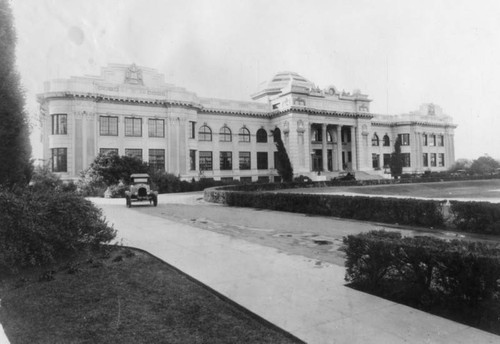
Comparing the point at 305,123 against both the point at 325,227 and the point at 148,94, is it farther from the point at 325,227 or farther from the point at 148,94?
the point at 325,227

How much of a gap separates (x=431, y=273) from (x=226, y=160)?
46.5m

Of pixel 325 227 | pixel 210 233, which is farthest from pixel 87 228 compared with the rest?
pixel 325 227

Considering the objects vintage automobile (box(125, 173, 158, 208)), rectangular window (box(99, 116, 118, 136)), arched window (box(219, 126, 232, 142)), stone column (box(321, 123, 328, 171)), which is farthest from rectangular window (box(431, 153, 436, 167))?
vintage automobile (box(125, 173, 158, 208))

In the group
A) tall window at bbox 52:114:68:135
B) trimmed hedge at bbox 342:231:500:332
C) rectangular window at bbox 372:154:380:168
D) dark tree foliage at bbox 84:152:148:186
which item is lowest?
trimmed hedge at bbox 342:231:500:332

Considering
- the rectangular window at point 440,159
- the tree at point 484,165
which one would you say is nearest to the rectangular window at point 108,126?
the tree at point 484,165

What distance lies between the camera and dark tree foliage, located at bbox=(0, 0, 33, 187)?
30.1 feet

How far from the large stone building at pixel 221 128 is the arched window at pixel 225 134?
5.7 inches

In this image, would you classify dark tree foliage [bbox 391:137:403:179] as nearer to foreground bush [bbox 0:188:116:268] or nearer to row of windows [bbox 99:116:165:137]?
row of windows [bbox 99:116:165:137]

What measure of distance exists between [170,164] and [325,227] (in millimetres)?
33515

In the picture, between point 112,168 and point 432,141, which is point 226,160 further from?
point 432,141

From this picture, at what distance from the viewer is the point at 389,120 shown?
67188 millimetres

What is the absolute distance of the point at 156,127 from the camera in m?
43.5

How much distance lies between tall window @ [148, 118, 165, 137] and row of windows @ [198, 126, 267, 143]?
4140 mm

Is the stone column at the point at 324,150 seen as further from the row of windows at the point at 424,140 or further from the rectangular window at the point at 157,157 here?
the rectangular window at the point at 157,157
